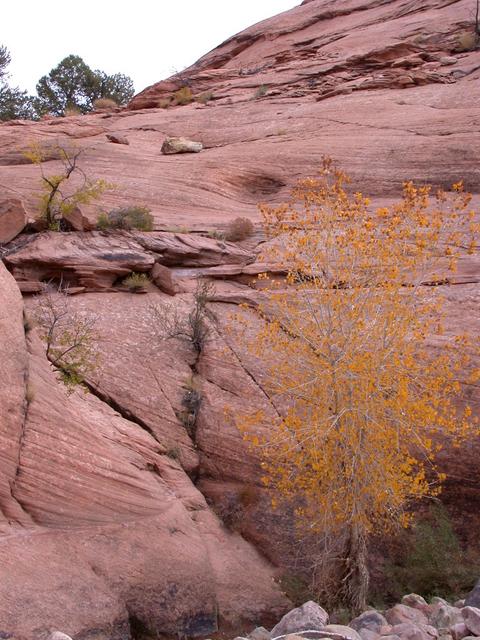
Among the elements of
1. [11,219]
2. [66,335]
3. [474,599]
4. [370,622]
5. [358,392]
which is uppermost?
[11,219]

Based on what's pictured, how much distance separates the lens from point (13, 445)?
8844 millimetres

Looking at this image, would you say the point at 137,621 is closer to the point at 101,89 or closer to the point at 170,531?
the point at 170,531

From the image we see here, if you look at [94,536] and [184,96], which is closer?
[94,536]

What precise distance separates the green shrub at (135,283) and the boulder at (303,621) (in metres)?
7.26

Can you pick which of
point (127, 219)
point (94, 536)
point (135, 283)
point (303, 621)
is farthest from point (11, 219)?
point (303, 621)

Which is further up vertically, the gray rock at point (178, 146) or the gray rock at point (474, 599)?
the gray rock at point (178, 146)

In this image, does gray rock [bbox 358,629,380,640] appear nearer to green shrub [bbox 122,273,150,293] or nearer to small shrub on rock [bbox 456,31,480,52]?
green shrub [bbox 122,273,150,293]

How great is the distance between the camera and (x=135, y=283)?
13.6m

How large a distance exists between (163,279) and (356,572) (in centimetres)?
675

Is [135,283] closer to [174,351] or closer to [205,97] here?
[174,351]

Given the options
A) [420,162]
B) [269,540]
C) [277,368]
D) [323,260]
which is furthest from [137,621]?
[420,162]

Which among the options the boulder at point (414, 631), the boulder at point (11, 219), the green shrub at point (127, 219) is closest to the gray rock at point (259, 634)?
the boulder at point (414, 631)

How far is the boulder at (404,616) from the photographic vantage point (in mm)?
8062

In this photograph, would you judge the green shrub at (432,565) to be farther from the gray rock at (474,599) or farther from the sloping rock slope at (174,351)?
the gray rock at (474,599)
